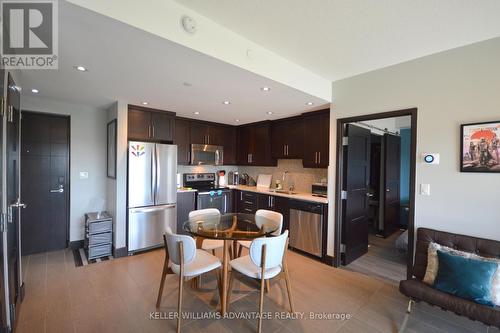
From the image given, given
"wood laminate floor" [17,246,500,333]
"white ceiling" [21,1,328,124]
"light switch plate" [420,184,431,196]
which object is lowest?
"wood laminate floor" [17,246,500,333]

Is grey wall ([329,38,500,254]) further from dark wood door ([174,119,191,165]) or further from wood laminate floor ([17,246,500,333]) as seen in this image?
dark wood door ([174,119,191,165])

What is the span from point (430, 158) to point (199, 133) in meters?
3.90

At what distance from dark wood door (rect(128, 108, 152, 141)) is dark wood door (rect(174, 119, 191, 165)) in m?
0.70

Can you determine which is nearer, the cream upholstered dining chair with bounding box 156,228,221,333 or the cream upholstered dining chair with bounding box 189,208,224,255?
the cream upholstered dining chair with bounding box 156,228,221,333

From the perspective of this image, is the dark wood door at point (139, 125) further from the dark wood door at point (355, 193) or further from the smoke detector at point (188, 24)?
the dark wood door at point (355, 193)

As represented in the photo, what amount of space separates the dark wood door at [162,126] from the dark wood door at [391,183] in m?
4.17

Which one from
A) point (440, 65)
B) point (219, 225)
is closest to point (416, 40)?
point (440, 65)

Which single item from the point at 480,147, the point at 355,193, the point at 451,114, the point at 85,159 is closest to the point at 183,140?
the point at 85,159

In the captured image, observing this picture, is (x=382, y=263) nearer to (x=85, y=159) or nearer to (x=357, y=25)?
(x=357, y=25)

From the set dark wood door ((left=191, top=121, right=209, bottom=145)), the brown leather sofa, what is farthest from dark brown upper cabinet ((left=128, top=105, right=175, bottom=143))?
the brown leather sofa

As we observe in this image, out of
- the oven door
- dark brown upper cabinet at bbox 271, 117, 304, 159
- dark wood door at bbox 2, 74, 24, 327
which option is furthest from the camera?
the oven door

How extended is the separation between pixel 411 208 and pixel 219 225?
216 centimetres

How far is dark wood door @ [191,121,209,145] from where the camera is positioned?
4809 millimetres

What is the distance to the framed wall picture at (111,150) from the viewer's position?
3.63 m
